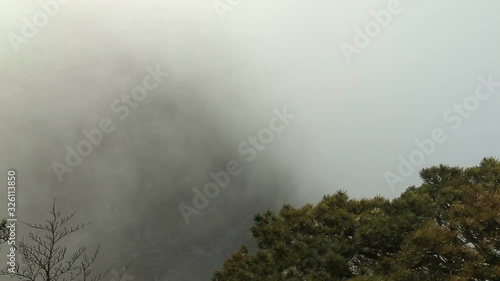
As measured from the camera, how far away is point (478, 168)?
16.4m

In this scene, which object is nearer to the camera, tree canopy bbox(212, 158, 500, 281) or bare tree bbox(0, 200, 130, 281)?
tree canopy bbox(212, 158, 500, 281)

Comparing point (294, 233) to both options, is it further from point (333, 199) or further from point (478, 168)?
point (478, 168)

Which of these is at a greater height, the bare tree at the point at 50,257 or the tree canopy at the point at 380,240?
the bare tree at the point at 50,257

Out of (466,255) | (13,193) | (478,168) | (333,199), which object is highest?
(13,193)

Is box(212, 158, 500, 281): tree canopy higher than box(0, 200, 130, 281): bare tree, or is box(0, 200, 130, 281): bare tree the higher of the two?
box(0, 200, 130, 281): bare tree

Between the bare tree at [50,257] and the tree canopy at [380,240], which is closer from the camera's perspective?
the tree canopy at [380,240]

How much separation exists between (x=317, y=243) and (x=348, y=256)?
3.14 feet

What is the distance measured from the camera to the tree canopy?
367 inches

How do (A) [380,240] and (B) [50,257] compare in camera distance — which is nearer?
(A) [380,240]

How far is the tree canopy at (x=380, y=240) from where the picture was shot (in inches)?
367

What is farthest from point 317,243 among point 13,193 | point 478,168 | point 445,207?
point 13,193

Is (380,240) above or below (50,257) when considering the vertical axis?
below

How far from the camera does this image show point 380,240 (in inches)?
449

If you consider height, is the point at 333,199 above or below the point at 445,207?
above
